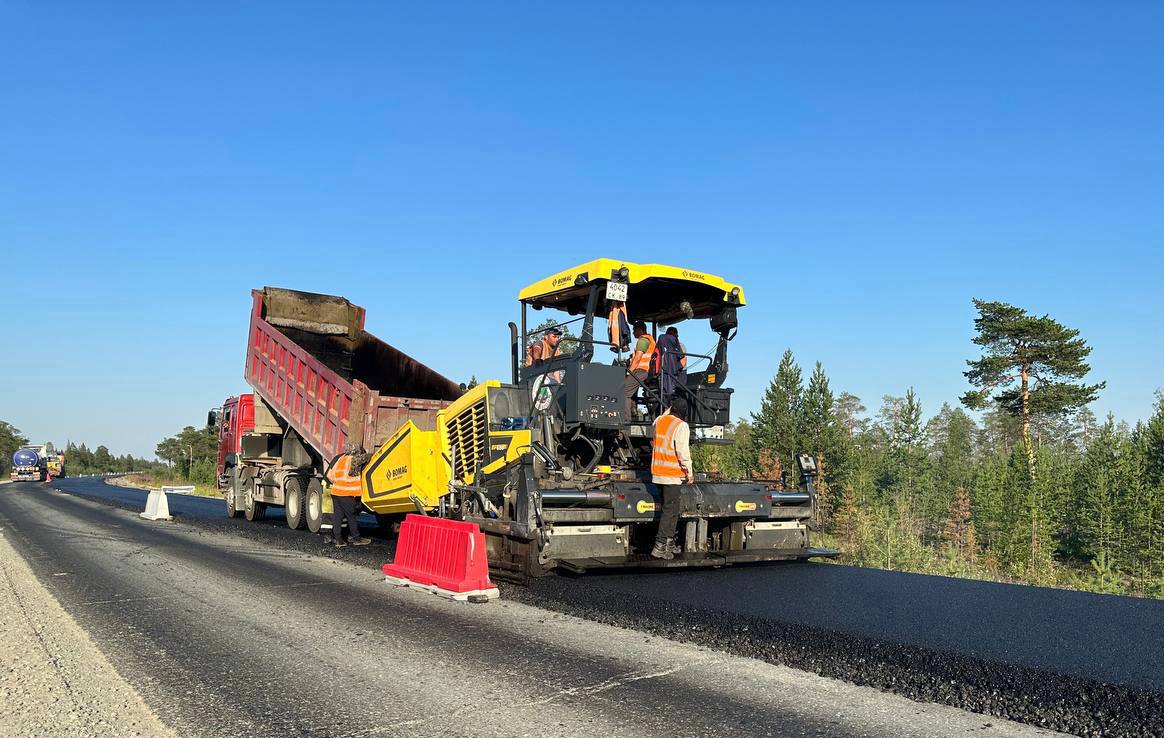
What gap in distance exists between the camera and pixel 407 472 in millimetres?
9414

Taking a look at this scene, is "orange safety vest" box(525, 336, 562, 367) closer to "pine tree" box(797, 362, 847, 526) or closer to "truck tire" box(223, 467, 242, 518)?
"truck tire" box(223, 467, 242, 518)

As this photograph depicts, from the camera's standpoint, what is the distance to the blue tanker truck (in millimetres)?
47188

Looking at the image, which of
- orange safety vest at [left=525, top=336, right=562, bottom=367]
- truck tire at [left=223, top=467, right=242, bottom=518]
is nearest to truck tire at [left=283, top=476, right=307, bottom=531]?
truck tire at [left=223, top=467, right=242, bottom=518]

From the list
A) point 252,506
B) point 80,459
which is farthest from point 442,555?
point 80,459

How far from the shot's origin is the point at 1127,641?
479 centimetres

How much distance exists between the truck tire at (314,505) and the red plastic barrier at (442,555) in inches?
190

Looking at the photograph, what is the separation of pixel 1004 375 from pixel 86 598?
41.3 metres

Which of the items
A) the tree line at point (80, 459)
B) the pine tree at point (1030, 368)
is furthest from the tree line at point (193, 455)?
the pine tree at point (1030, 368)

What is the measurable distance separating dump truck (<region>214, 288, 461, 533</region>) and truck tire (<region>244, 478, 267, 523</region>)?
0.06 ft

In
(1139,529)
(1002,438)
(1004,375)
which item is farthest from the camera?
(1002,438)

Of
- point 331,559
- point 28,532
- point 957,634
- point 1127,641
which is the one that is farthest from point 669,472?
point 28,532

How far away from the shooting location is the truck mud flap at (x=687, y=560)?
23.4 feet

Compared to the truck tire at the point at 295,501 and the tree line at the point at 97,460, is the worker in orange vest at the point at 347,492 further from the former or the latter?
the tree line at the point at 97,460

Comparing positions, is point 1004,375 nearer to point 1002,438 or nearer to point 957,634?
point 1002,438
